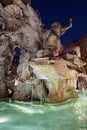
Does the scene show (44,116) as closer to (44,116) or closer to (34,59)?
(44,116)

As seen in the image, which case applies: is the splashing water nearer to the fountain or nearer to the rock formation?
the fountain

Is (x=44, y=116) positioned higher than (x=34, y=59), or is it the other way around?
(x=34, y=59)

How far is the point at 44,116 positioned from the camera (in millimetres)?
8906

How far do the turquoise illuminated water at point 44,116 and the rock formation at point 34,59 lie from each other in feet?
2.50

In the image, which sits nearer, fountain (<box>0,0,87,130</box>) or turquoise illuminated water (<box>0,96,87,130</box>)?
turquoise illuminated water (<box>0,96,87,130</box>)

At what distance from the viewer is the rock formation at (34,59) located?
11.7m

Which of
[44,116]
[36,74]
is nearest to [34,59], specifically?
[36,74]

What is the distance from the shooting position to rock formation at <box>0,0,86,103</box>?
11.7m

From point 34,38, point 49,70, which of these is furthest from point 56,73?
point 34,38

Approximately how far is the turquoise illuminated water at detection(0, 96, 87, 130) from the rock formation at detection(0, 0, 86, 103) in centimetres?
76

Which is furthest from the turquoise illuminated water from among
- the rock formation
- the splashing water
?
the rock formation

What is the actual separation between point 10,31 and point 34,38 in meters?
1.34

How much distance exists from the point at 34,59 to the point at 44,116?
3481 mm

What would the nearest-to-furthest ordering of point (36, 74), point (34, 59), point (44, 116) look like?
point (44, 116)
point (34, 59)
point (36, 74)
